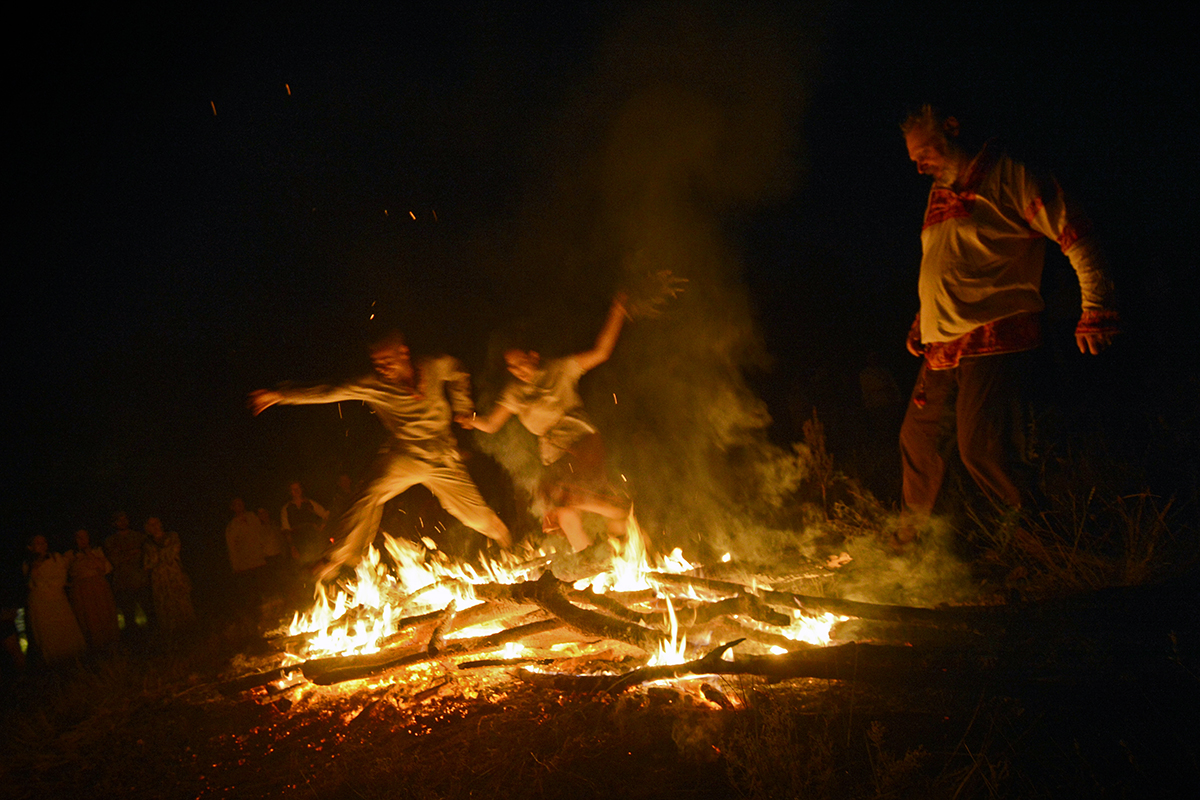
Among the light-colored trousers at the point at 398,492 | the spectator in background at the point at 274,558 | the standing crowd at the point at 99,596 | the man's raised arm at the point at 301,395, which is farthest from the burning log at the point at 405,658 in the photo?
the spectator in background at the point at 274,558

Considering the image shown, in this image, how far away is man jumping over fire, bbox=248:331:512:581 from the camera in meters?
5.19

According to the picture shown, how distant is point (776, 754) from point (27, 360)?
1907 cm

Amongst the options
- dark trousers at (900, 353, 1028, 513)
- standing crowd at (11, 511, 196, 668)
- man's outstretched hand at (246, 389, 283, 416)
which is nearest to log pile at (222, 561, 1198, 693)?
dark trousers at (900, 353, 1028, 513)

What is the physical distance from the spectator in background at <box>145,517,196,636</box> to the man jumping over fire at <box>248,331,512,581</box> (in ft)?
13.0

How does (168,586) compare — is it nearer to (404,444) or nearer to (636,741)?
(404,444)

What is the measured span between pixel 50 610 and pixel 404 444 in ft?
17.5

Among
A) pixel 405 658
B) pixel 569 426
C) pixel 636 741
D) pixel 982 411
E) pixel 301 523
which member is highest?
A: pixel 569 426

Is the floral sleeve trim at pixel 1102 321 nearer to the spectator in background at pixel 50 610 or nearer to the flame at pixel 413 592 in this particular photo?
the flame at pixel 413 592

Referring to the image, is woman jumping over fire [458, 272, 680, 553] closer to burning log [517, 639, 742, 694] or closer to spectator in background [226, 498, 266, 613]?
burning log [517, 639, 742, 694]

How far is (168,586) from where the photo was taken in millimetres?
7613

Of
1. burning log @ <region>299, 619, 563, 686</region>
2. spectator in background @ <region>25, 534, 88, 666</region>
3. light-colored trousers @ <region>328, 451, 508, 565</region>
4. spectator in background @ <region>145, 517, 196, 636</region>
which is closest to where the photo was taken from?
burning log @ <region>299, 619, 563, 686</region>

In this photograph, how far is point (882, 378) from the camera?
8.62m

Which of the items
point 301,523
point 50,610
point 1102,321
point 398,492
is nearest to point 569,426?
point 398,492

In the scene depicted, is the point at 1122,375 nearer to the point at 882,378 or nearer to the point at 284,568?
the point at 882,378
